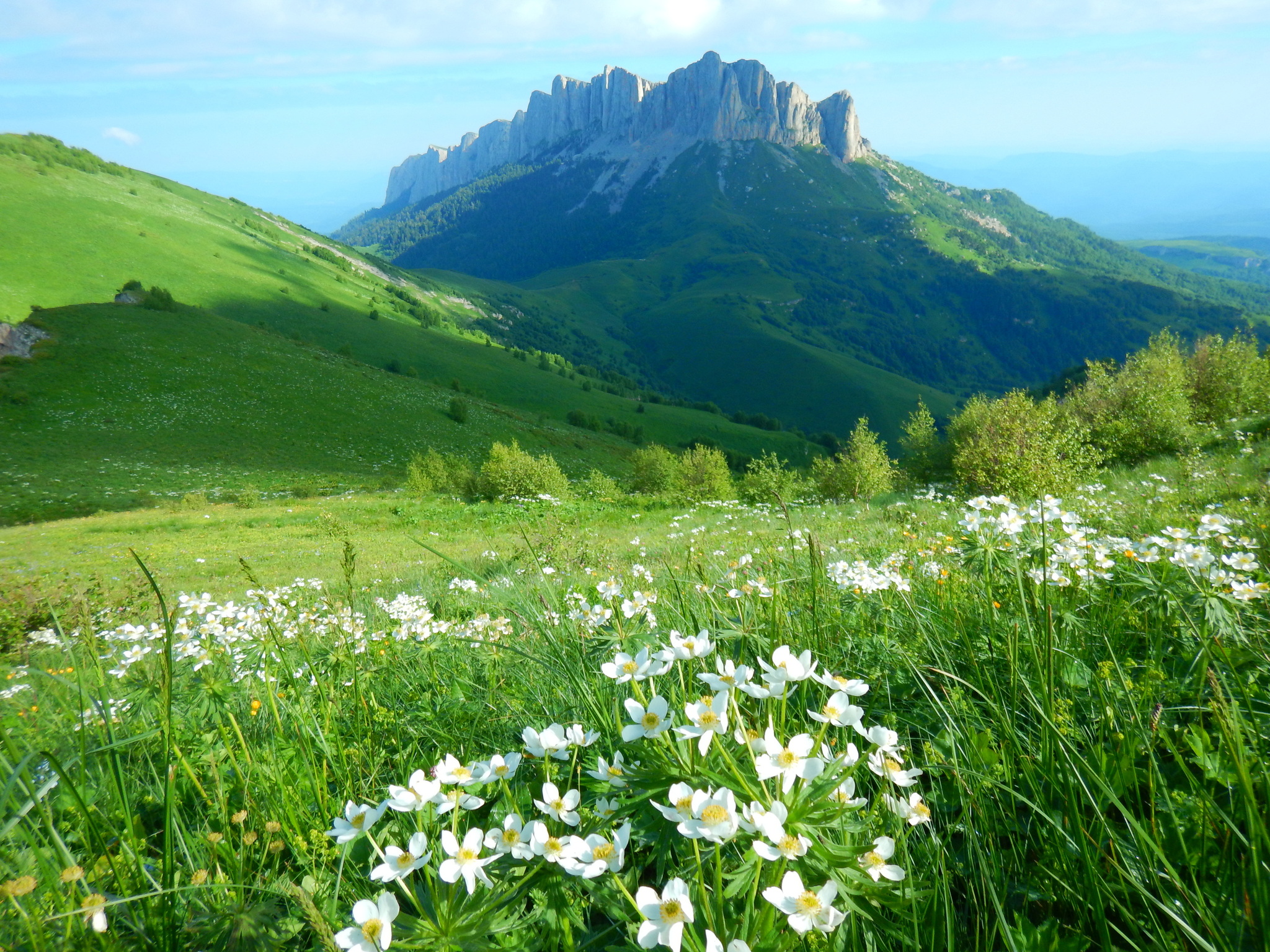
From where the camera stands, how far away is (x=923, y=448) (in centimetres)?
4372

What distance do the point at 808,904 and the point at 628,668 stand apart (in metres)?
0.75

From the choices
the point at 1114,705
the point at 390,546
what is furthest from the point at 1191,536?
the point at 390,546

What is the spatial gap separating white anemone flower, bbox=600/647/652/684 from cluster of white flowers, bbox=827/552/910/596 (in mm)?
1693

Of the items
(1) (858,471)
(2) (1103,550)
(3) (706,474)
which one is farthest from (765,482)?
(2) (1103,550)

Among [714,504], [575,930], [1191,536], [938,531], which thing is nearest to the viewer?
[575,930]

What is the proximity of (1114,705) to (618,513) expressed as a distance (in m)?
23.5

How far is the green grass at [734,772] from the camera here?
1310mm

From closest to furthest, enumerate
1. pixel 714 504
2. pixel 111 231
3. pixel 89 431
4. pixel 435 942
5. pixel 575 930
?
1. pixel 435 942
2. pixel 575 930
3. pixel 714 504
4. pixel 89 431
5. pixel 111 231

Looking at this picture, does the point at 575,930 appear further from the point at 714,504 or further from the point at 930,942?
the point at 714,504

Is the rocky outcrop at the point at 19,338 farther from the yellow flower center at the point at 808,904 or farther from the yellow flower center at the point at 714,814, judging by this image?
the yellow flower center at the point at 808,904

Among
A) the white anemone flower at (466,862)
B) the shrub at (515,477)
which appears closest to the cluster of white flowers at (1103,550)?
the white anemone flower at (466,862)

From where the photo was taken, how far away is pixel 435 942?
1.15 meters

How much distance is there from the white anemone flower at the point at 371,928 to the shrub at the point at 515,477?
105 feet

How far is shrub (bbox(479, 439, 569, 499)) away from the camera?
111ft
